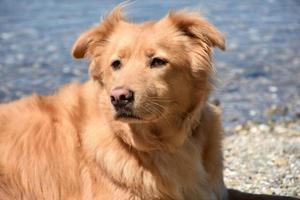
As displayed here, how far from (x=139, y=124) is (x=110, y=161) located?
0.41m

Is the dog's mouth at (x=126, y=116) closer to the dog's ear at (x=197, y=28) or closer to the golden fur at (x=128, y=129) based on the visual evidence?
the golden fur at (x=128, y=129)

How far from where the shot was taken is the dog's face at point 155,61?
17.1 feet

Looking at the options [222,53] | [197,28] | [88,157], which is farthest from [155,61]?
[222,53]

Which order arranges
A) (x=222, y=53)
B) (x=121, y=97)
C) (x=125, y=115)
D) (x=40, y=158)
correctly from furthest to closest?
1. (x=222, y=53)
2. (x=40, y=158)
3. (x=125, y=115)
4. (x=121, y=97)

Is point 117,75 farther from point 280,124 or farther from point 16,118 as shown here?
point 280,124

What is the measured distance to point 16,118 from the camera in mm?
6094

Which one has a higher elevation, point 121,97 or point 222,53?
point 121,97

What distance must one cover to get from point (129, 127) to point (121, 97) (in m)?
0.56

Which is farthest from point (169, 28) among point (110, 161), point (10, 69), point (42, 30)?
point (42, 30)

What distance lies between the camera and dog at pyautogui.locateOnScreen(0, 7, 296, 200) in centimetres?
545

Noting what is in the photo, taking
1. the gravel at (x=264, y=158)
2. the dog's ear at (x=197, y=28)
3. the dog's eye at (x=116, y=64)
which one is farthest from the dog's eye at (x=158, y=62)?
the gravel at (x=264, y=158)

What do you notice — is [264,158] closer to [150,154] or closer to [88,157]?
[150,154]

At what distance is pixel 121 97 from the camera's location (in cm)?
500

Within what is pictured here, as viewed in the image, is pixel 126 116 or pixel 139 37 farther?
pixel 139 37
